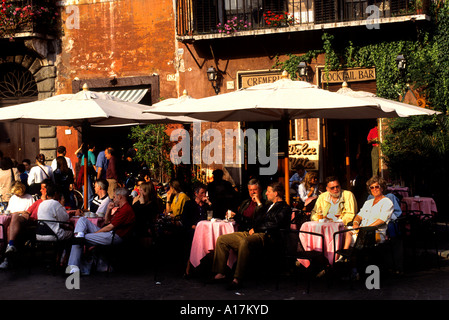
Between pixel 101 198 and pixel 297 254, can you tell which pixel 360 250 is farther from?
pixel 101 198

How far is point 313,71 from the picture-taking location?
16.7m

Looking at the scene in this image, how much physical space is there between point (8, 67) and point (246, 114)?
10.6 m

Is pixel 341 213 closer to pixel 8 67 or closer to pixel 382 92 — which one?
pixel 382 92

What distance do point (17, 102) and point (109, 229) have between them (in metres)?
11.3

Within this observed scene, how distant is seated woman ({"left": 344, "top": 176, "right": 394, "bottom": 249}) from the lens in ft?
26.4

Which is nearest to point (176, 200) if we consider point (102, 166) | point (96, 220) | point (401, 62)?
point (96, 220)

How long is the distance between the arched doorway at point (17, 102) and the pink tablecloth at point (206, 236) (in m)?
11.5

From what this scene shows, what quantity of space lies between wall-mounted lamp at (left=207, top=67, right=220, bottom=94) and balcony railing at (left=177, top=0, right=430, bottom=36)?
3.28 feet

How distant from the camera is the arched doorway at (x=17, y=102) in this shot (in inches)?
736

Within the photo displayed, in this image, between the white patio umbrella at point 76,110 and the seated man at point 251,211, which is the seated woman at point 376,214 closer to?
the seated man at point 251,211

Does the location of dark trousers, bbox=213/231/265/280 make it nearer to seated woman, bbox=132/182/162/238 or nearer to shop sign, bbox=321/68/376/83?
seated woman, bbox=132/182/162/238

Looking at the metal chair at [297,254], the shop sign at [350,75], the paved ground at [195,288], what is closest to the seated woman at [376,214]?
the metal chair at [297,254]
